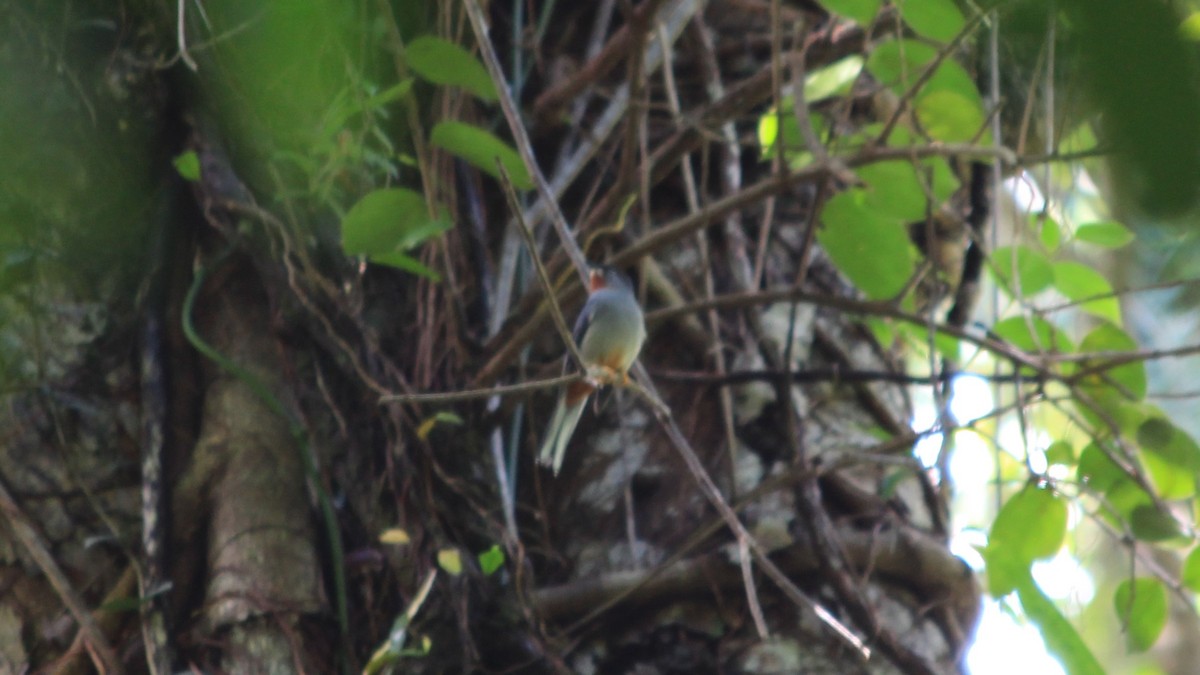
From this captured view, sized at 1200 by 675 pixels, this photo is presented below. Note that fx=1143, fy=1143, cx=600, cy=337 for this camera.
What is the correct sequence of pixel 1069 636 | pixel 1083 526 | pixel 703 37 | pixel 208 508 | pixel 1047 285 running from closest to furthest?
pixel 1069 636 < pixel 208 508 < pixel 1047 285 < pixel 703 37 < pixel 1083 526

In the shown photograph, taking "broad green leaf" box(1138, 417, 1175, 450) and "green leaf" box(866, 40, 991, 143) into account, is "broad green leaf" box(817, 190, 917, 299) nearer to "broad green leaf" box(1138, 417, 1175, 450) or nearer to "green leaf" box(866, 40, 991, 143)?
"green leaf" box(866, 40, 991, 143)

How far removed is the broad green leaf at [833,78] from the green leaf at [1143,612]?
1.41m

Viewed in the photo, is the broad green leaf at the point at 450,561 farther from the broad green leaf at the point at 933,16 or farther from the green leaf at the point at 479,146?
the broad green leaf at the point at 933,16

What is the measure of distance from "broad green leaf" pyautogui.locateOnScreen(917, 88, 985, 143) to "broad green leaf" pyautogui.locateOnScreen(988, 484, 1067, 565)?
829 mm

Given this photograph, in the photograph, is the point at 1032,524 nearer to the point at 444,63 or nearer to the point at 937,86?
the point at 937,86

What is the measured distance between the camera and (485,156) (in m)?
2.43

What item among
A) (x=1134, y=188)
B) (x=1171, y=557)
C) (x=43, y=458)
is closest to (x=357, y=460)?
(x=43, y=458)

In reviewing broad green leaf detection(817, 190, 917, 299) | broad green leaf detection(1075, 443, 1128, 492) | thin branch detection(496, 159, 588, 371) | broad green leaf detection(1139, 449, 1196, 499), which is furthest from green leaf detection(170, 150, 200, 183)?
broad green leaf detection(1139, 449, 1196, 499)

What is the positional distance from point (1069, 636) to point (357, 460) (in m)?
1.59

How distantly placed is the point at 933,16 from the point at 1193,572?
4.51ft

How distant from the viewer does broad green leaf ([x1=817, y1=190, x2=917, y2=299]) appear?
8.62 ft

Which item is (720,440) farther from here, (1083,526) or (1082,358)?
(1083,526)

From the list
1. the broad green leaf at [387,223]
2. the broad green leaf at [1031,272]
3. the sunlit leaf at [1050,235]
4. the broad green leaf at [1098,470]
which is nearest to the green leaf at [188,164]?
the broad green leaf at [387,223]

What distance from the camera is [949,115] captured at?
2.62 metres
